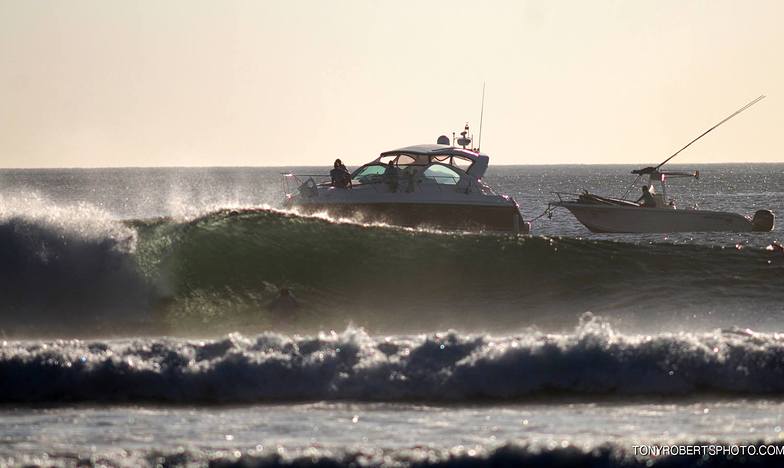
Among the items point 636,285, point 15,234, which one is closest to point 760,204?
point 636,285

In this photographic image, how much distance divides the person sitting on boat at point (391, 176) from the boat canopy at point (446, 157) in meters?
0.67

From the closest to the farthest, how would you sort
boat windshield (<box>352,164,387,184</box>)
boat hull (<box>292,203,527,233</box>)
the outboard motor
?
boat hull (<box>292,203,527,233</box>)
boat windshield (<box>352,164,387,184</box>)
the outboard motor

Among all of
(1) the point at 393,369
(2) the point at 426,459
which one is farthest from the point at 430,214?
(2) the point at 426,459

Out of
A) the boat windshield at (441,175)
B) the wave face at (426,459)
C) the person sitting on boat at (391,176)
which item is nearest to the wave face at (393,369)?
the wave face at (426,459)

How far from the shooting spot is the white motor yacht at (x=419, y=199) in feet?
108

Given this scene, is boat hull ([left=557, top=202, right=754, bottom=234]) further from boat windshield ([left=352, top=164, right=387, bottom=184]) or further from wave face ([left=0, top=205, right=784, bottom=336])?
wave face ([left=0, top=205, right=784, bottom=336])

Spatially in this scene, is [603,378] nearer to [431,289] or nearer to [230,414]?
[230,414]

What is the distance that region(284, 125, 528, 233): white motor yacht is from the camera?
108ft

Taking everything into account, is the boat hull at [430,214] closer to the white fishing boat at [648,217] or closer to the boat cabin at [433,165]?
the boat cabin at [433,165]

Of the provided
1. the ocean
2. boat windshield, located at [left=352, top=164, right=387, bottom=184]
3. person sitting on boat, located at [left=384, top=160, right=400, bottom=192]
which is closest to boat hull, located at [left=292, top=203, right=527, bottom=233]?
person sitting on boat, located at [left=384, top=160, right=400, bottom=192]

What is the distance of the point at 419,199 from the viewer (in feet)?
110

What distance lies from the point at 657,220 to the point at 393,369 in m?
27.1

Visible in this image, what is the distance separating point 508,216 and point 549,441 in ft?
70.3

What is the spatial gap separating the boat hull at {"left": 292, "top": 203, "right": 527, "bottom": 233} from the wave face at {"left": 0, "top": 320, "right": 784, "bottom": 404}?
15837 millimetres
